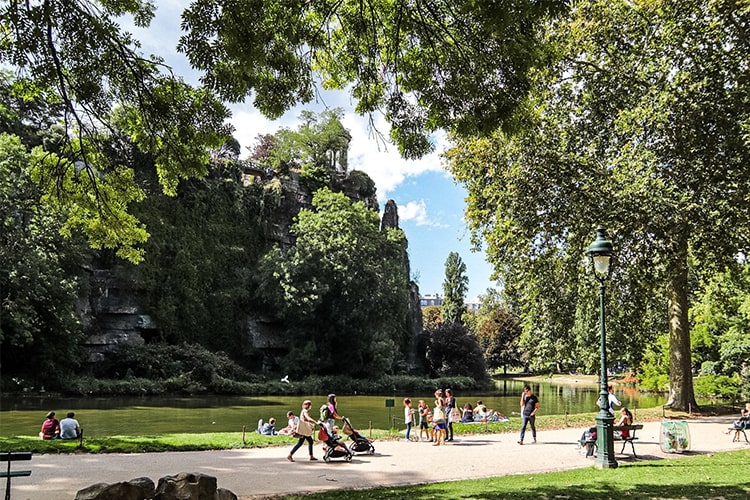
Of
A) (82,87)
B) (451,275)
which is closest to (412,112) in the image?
(82,87)

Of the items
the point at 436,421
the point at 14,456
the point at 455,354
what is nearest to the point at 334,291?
the point at 455,354

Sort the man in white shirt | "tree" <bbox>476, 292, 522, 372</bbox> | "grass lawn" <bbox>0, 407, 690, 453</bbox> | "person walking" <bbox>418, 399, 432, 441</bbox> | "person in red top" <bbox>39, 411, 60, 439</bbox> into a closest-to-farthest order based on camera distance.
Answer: "grass lawn" <bbox>0, 407, 690, 453</bbox>, the man in white shirt, "person in red top" <bbox>39, 411, 60, 439</bbox>, "person walking" <bbox>418, 399, 432, 441</bbox>, "tree" <bbox>476, 292, 522, 372</bbox>

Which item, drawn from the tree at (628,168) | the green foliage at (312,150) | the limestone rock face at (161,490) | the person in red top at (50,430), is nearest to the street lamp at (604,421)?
the tree at (628,168)

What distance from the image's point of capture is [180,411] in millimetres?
26703

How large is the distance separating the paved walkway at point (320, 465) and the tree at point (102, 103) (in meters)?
4.08

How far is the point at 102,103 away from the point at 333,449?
8.38 m

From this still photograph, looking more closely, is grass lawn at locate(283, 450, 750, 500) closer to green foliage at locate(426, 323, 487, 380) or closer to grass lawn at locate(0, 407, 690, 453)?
grass lawn at locate(0, 407, 690, 453)

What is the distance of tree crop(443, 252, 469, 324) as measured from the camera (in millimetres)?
80938

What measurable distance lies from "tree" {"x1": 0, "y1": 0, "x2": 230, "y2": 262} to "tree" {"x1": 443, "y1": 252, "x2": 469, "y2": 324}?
72.9 m

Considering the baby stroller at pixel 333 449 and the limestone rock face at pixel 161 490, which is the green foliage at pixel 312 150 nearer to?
the baby stroller at pixel 333 449

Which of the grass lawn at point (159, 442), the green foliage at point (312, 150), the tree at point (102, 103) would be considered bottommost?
the grass lawn at point (159, 442)

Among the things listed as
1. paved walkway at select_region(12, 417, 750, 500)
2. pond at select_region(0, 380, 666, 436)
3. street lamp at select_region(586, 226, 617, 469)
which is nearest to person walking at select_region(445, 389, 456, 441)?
paved walkway at select_region(12, 417, 750, 500)

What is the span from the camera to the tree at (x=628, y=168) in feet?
52.7

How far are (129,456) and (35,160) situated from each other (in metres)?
6.93
